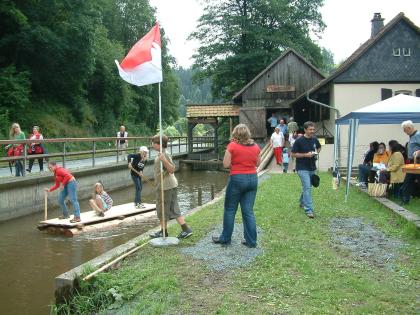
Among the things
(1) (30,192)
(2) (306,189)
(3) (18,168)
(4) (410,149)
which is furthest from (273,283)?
(3) (18,168)

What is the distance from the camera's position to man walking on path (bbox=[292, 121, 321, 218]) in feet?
31.0

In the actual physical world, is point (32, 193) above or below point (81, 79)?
below

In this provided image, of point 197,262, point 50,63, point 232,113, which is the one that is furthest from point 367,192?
point 50,63

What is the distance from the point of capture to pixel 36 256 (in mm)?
9914

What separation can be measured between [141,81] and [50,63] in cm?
2618

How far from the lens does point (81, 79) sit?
Result: 111ft

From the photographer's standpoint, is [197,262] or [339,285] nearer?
[339,285]

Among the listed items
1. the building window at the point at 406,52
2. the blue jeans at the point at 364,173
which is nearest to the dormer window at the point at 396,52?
the building window at the point at 406,52

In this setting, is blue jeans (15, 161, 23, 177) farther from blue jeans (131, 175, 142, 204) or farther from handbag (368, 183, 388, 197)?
handbag (368, 183, 388, 197)

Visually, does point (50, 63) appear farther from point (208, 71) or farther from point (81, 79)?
point (208, 71)

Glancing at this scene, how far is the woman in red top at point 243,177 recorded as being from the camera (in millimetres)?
6977

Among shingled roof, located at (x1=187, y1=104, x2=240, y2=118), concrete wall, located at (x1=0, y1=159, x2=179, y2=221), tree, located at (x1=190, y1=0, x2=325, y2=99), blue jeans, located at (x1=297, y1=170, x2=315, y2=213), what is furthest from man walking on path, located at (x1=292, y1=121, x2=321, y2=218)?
tree, located at (x1=190, y1=0, x2=325, y2=99)

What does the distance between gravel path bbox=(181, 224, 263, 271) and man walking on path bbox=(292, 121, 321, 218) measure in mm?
2393

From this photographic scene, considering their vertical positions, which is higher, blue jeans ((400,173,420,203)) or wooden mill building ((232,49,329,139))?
wooden mill building ((232,49,329,139))
